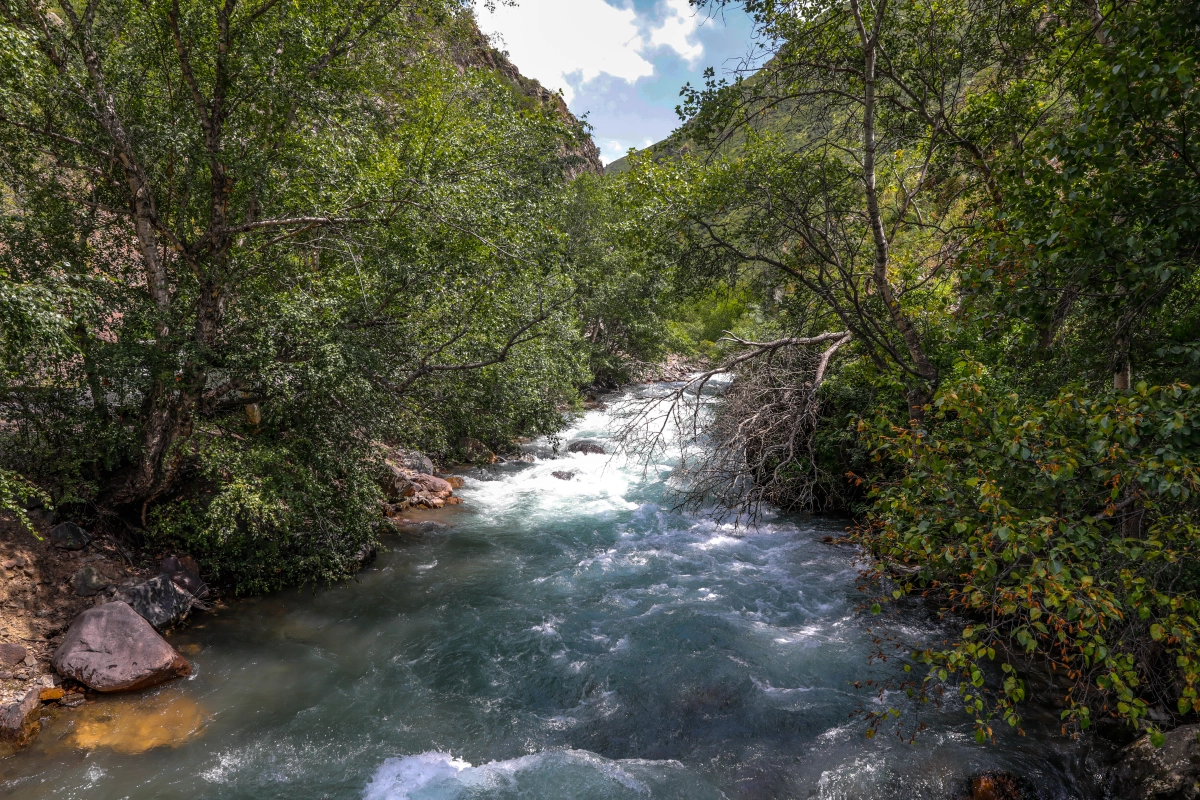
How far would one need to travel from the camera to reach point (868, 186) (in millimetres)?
5723

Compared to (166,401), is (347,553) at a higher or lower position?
lower

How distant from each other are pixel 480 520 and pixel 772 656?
7.18m

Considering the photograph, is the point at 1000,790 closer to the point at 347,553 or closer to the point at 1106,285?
the point at 1106,285

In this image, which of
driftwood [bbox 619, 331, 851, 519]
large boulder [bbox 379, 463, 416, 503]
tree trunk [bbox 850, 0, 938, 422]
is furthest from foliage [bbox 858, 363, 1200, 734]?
large boulder [bbox 379, 463, 416, 503]

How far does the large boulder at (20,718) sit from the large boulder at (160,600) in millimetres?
1525

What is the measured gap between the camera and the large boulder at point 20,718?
5.59 metres

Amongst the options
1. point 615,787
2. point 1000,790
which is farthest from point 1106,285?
point 615,787

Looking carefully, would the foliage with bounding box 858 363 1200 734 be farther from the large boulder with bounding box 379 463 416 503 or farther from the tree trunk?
the large boulder with bounding box 379 463 416 503

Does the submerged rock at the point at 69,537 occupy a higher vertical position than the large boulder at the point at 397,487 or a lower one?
higher

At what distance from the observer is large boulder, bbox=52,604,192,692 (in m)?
6.35

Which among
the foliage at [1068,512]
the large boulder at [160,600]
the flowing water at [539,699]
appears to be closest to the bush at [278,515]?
the flowing water at [539,699]

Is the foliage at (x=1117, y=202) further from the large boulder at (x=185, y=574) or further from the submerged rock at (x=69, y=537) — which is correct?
the submerged rock at (x=69, y=537)

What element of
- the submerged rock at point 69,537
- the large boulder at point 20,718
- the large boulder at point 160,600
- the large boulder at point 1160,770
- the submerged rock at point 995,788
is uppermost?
the submerged rock at point 69,537

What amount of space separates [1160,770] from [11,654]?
451 inches
